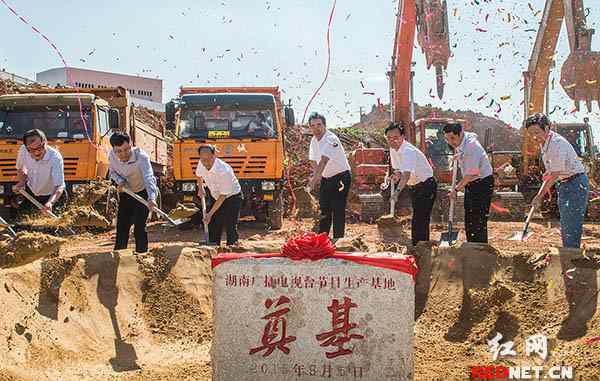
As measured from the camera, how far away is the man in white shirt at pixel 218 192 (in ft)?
22.8

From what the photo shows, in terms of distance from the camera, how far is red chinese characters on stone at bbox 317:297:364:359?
141 inches

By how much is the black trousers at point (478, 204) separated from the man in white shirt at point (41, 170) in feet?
13.9

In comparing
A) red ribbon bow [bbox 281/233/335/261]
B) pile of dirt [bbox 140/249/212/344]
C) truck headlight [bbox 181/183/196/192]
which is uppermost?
truck headlight [bbox 181/183/196/192]

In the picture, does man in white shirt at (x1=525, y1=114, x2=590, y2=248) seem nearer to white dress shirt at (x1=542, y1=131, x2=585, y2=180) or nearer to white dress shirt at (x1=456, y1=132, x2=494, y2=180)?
white dress shirt at (x1=542, y1=131, x2=585, y2=180)

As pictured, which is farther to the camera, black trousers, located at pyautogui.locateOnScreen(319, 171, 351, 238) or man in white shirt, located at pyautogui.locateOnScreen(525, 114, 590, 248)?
black trousers, located at pyautogui.locateOnScreen(319, 171, 351, 238)

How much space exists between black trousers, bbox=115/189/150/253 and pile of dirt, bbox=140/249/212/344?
24.0 inches

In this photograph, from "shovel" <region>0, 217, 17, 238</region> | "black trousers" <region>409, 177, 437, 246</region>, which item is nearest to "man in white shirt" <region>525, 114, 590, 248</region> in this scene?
"black trousers" <region>409, 177, 437, 246</region>

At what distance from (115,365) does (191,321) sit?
3.00 feet

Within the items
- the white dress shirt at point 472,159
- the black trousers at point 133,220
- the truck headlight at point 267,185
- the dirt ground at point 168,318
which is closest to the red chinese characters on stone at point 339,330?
the dirt ground at point 168,318

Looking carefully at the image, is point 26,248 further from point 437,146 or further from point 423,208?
point 437,146

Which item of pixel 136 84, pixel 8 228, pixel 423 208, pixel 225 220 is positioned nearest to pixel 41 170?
pixel 8 228

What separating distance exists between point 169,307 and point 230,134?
6.10 m

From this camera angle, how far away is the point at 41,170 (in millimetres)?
6891

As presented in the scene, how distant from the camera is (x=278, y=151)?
11.4 metres
